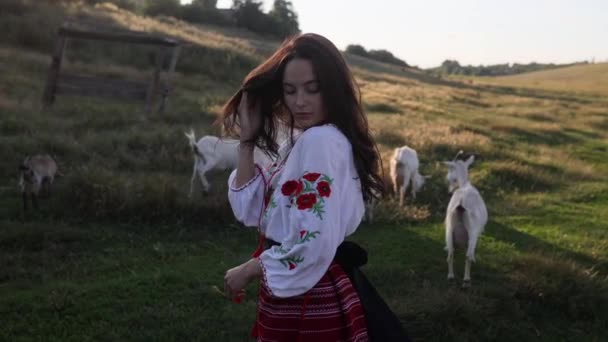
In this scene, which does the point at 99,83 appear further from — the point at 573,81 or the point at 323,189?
the point at 573,81

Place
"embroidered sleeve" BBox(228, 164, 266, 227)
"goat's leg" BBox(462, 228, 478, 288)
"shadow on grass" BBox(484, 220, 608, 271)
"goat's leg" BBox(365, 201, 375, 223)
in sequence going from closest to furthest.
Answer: "embroidered sleeve" BBox(228, 164, 266, 227) → "goat's leg" BBox(462, 228, 478, 288) → "shadow on grass" BBox(484, 220, 608, 271) → "goat's leg" BBox(365, 201, 375, 223)

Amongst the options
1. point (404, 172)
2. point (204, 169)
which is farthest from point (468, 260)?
point (204, 169)

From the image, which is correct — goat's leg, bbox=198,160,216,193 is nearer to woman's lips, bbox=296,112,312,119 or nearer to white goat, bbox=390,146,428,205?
white goat, bbox=390,146,428,205

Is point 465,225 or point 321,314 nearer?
point 321,314

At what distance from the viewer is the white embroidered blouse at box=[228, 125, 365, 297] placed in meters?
1.93

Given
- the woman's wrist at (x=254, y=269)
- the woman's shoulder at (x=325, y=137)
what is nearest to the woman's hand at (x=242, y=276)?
the woman's wrist at (x=254, y=269)

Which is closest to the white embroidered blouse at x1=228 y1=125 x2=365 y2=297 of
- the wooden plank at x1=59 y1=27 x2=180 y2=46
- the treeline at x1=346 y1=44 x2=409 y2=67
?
the wooden plank at x1=59 y1=27 x2=180 y2=46

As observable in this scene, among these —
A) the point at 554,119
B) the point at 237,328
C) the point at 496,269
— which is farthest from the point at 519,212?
the point at 554,119

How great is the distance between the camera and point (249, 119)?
2.36 meters

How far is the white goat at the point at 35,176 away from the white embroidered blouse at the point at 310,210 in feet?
19.7

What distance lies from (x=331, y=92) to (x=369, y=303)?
798 millimetres

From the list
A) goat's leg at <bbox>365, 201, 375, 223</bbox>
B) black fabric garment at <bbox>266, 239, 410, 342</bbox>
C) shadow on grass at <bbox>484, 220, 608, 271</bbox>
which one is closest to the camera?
black fabric garment at <bbox>266, 239, 410, 342</bbox>

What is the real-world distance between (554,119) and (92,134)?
19.6 m

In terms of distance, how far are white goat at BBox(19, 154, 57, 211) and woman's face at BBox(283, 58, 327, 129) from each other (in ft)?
19.5
